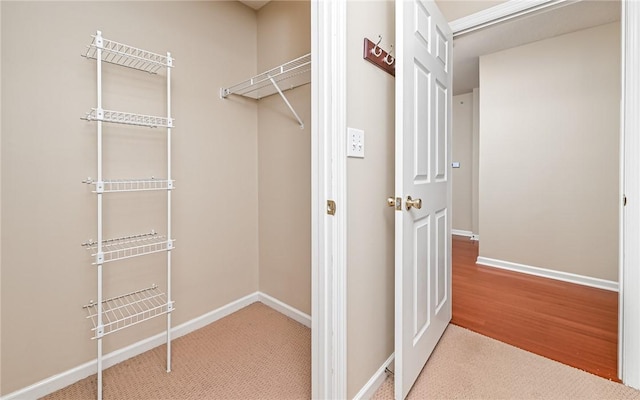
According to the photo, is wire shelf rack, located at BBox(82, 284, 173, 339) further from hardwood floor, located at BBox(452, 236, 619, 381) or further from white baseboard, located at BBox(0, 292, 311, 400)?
hardwood floor, located at BBox(452, 236, 619, 381)

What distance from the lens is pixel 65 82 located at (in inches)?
57.9

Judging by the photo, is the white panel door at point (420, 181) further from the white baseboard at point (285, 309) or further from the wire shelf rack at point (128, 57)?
the wire shelf rack at point (128, 57)

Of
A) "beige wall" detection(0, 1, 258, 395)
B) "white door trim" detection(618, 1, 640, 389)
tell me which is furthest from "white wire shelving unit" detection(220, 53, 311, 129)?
"white door trim" detection(618, 1, 640, 389)

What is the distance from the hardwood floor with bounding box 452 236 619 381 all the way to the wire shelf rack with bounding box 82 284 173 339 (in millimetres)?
2031

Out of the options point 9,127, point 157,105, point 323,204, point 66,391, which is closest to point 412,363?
point 323,204

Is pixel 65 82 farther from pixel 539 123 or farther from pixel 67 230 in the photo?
pixel 539 123

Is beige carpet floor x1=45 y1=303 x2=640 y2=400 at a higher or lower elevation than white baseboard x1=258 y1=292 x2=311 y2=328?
lower

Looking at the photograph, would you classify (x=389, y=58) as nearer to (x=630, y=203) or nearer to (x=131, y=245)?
(x=630, y=203)

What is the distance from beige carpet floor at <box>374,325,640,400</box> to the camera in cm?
144

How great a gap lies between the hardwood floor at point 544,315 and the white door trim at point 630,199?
0.67ft

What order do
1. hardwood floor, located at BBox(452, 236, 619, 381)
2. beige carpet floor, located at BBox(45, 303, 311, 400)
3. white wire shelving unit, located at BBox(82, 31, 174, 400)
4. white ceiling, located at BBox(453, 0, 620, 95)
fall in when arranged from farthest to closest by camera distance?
white ceiling, located at BBox(453, 0, 620, 95), hardwood floor, located at BBox(452, 236, 619, 381), white wire shelving unit, located at BBox(82, 31, 174, 400), beige carpet floor, located at BBox(45, 303, 311, 400)

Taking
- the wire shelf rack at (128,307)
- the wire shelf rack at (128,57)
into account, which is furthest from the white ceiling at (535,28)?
the wire shelf rack at (128,307)

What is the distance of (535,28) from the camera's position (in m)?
2.80

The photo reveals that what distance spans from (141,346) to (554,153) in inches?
156
